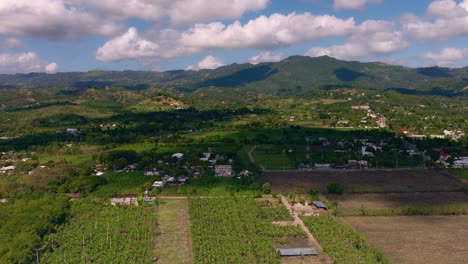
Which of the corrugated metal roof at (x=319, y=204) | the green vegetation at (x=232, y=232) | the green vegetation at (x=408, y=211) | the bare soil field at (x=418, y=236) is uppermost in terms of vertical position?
the corrugated metal roof at (x=319, y=204)

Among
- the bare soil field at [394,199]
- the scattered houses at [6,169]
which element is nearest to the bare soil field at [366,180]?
the bare soil field at [394,199]

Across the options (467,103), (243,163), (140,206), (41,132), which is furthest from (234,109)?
(140,206)

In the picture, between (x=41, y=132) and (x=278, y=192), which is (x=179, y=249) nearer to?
(x=278, y=192)

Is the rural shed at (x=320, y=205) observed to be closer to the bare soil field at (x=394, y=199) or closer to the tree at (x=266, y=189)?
the bare soil field at (x=394, y=199)

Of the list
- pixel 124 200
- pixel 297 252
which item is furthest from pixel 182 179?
pixel 297 252

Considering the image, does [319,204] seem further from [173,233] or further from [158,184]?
[158,184]

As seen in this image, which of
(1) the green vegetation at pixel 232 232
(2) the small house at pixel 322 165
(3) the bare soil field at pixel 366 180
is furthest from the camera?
(2) the small house at pixel 322 165
